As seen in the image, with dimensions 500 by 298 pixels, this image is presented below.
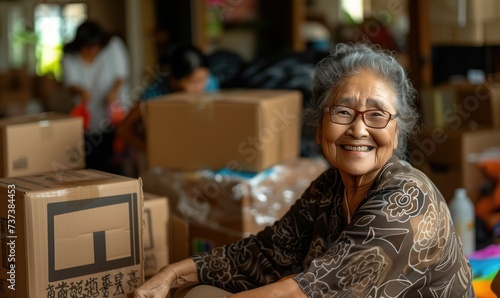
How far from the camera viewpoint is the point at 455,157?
12.9 ft

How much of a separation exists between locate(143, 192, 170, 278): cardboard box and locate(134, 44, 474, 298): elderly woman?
41 cm

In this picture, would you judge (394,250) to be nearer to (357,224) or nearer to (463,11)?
(357,224)

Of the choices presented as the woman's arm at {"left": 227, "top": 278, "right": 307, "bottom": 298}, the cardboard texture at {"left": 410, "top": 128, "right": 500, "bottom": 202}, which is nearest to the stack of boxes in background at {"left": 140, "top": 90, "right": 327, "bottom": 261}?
the cardboard texture at {"left": 410, "top": 128, "right": 500, "bottom": 202}

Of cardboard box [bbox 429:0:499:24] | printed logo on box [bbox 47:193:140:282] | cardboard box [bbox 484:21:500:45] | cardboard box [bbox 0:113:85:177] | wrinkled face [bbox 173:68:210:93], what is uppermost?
cardboard box [bbox 429:0:499:24]

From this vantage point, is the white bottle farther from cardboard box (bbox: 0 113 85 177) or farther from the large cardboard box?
the large cardboard box

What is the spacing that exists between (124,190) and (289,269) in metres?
0.46

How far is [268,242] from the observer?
2.04m

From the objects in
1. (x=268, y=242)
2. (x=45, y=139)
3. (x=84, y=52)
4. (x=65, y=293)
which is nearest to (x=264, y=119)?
(x=45, y=139)

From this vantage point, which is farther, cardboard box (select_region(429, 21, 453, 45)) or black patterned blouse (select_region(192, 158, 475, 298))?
cardboard box (select_region(429, 21, 453, 45))

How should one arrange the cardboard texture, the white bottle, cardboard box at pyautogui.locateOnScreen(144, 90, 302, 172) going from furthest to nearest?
the cardboard texture
the white bottle
cardboard box at pyautogui.locateOnScreen(144, 90, 302, 172)

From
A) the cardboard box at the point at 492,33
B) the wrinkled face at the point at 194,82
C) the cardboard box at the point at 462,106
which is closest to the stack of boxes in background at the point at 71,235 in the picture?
the wrinkled face at the point at 194,82

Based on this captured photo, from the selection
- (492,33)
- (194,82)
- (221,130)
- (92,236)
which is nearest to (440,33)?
(492,33)

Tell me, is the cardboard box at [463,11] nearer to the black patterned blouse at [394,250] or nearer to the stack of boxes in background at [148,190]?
the stack of boxes in background at [148,190]

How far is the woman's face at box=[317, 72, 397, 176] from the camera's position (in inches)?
68.9
